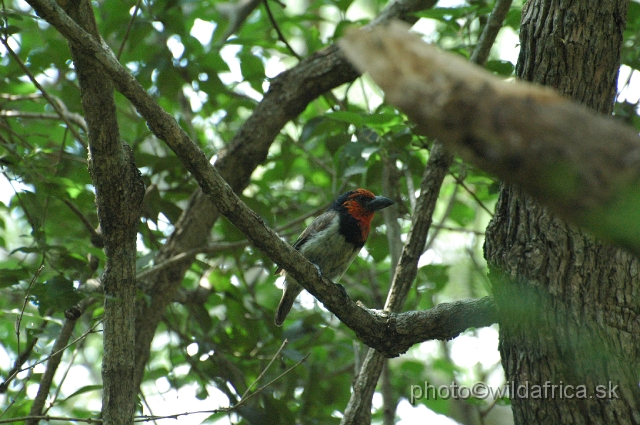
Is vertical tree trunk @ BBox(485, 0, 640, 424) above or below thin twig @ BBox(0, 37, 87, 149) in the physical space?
below

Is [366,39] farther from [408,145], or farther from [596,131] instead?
[408,145]

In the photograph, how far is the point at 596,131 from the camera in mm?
1180

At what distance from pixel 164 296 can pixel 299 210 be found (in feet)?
5.92

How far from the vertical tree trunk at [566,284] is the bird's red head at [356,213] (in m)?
2.37

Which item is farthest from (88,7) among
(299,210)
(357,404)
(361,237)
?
(299,210)

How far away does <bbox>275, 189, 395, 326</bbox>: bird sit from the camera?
503 centimetres

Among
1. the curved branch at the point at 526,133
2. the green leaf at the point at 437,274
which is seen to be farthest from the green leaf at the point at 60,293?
the green leaf at the point at 437,274

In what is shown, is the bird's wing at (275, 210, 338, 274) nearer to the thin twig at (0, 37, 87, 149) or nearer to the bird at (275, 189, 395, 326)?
the bird at (275, 189, 395, 326)

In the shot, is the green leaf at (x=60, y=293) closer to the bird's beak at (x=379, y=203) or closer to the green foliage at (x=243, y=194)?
the green foliage at (x=243, y=194)

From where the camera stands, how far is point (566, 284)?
2.42 meters

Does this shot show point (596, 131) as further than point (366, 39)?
No

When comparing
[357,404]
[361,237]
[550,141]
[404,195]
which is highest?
[404,195]

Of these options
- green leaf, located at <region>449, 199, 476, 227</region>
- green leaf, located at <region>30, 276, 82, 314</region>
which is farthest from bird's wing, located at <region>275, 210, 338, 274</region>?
green leaf, located at <region>30, 276, 82, 314</region>

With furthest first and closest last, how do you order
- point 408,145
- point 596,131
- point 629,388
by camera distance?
point 408,145 < point 629,388 < point 596,131
